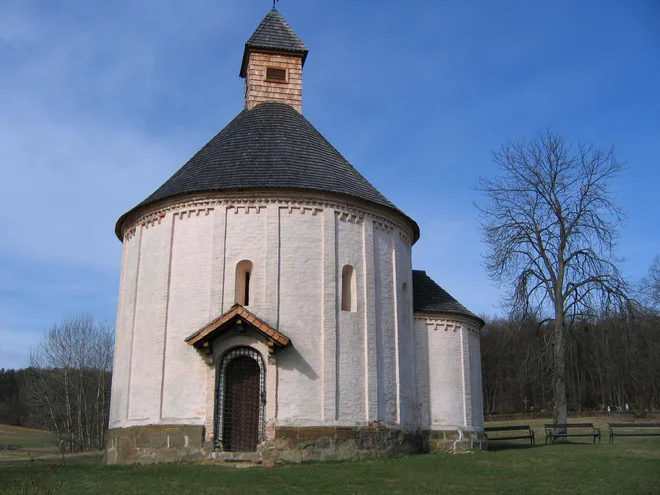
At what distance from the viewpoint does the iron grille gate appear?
18.5m

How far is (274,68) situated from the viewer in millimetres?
27328

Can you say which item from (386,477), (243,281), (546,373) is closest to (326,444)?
(386,477)

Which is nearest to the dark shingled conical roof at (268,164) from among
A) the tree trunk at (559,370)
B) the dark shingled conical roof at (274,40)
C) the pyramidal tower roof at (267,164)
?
the pyramidal tower roof at (267,164)

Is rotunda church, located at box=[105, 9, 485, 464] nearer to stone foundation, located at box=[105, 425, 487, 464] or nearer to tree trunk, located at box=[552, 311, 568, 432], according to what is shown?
stone foundation, located at box=[105, 425, 487, 464]

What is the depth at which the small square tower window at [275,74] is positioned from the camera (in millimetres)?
27172

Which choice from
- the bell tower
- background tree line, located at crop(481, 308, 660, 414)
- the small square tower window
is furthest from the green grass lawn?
the small square tower window

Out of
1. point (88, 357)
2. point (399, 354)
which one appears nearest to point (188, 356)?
point (399, 354)

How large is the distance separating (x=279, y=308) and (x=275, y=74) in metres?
12.0

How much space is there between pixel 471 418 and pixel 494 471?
892 cm

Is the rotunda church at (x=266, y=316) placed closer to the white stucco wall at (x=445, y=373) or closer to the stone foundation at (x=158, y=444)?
the stone foundation at (x=158, y=444)

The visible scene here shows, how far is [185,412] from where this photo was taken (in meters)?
18.8

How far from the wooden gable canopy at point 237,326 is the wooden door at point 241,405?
1005mm

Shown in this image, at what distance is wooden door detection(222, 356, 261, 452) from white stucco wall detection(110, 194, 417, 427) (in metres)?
0.53

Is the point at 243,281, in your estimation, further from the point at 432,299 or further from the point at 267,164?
the point at 432,299
